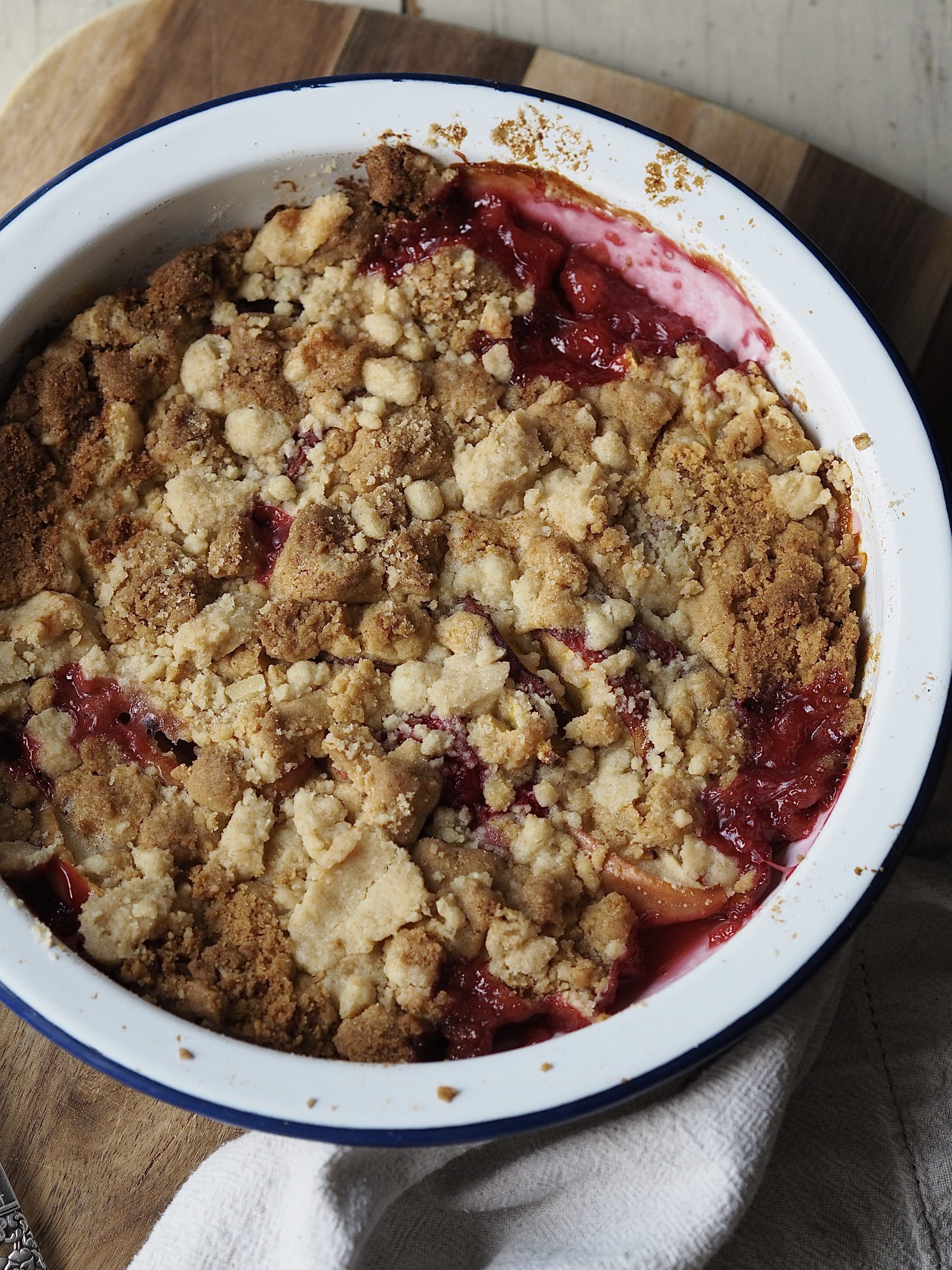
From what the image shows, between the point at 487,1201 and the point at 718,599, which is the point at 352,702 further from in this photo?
the point at 487,1201

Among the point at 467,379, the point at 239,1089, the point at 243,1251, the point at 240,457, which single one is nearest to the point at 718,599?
the point at 467,379

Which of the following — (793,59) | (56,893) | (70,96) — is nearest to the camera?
(56,893)

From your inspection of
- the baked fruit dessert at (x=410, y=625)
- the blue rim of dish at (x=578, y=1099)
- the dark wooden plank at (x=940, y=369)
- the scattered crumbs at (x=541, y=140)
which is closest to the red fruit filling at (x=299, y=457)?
the baked fruit dessert at (x=410, y=625)

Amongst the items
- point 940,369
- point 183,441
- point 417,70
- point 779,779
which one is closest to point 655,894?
point 779,779

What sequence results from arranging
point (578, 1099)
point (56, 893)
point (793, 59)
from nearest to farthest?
point (578, 1099)
point (56, 893)
point (793, 59)

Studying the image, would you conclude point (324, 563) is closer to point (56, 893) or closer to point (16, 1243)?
point (56, 893)

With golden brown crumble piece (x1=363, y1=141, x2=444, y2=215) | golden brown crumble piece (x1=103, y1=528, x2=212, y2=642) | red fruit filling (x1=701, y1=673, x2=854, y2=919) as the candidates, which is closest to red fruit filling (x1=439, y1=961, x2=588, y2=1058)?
red fruit filling (x1=701, y1=673, x2=854, y2=919)

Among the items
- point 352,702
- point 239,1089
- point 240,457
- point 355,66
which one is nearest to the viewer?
point 239,1089
